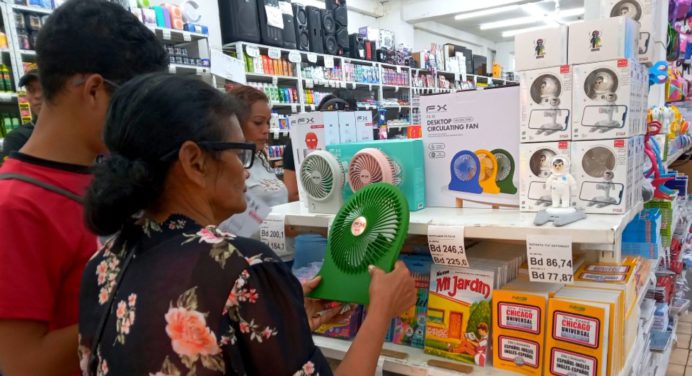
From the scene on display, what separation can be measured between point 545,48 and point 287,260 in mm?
1113

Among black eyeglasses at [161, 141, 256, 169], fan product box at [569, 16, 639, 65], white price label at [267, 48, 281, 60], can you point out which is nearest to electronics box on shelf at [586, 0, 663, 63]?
fan product box at [569, 16, 639, 65]

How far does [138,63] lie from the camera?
987 mm

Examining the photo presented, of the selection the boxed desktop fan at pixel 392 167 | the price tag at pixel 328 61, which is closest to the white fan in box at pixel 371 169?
the boxed desktop fan at pixel 392 167

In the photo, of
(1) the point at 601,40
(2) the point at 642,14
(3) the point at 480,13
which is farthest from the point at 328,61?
(3) the point at 480,13

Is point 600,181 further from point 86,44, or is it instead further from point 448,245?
point 86,44

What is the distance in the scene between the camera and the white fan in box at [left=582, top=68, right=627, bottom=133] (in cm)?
113

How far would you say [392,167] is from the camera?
1.30 meters

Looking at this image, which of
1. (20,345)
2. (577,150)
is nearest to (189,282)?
(20,345)

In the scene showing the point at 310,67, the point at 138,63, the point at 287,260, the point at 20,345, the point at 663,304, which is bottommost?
the point at 663,304

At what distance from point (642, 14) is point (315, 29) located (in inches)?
194

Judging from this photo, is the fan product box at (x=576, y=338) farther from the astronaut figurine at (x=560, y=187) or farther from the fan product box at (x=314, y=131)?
the fan product box at (x=314, y=131)

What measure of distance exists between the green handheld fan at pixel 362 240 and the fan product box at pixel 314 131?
362mm

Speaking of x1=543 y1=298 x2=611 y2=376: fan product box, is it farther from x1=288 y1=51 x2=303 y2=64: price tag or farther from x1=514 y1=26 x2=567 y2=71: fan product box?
x1=288 y1=51 x2=303 y2=64: price tag

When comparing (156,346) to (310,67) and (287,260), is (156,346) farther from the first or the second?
(310,67)
